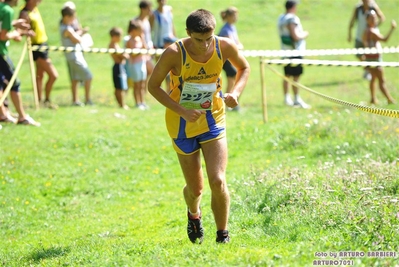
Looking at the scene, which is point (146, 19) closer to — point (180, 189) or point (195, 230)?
point (180, 189)

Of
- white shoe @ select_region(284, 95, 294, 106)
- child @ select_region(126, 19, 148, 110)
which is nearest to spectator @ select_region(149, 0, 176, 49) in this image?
child @ select_region(126, 19, 148, 110)

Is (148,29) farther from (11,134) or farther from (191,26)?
(191,26)

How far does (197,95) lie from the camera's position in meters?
5.76

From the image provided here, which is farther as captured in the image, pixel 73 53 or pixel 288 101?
pixel 288 101

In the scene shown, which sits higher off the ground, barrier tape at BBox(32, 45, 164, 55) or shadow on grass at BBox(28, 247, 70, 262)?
barrier tape at BBox(32, 45, 164, 55)

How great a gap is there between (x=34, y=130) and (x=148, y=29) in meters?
4.59

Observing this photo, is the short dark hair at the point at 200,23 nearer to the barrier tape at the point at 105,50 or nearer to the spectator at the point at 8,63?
A: the spectator at the point at 8,63

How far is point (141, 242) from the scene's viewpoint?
20.8 ft

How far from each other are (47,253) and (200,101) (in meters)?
2.11

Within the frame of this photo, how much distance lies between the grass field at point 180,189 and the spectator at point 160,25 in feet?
4.88

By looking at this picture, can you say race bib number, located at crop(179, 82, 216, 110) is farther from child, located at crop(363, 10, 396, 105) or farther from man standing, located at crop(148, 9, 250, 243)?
child, located at crop(363, 10, 396, 105)

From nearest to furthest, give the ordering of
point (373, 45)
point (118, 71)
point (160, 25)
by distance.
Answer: point (118, 71), point (373, 45), point (160, 25)

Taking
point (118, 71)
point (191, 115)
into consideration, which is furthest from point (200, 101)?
point (118, 71)

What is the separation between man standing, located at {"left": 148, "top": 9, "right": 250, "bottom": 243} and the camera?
5.63 metres
